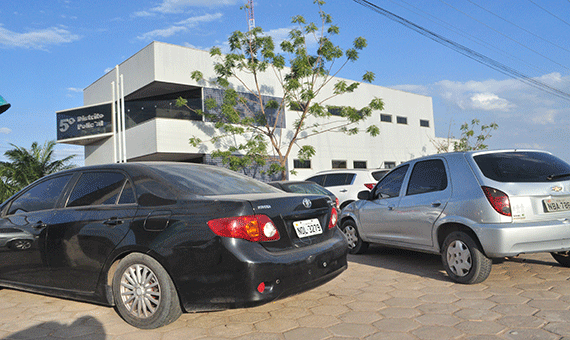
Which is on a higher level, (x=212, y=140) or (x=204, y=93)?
(x=204, y=93)

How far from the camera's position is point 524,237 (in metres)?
4.49

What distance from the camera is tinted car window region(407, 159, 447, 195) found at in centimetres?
543

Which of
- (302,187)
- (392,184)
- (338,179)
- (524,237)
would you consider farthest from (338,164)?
(524,237)

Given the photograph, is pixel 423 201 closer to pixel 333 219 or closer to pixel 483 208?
pixel 483 208

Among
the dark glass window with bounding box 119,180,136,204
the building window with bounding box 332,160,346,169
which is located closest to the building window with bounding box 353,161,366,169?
the building window with bounding box 332,160,346,169

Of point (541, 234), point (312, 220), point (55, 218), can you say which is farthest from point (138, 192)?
point (541, 234)

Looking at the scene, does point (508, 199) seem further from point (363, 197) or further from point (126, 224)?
point (126, 224)

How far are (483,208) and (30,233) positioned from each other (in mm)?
4629

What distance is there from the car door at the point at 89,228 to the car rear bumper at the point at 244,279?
0.83 m

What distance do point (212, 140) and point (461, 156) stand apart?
14643 mm

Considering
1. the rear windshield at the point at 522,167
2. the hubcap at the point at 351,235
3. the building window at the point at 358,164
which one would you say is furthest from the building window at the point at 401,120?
the rear windshield at the point at 522,167

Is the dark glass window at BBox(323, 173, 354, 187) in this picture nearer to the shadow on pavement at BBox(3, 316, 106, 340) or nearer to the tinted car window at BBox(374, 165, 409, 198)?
the tinted car window at BBox(374, 165, 409, 198)

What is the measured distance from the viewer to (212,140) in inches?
744

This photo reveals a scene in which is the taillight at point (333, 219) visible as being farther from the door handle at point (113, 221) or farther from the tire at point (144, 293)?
the door handle at point (113, 221)
